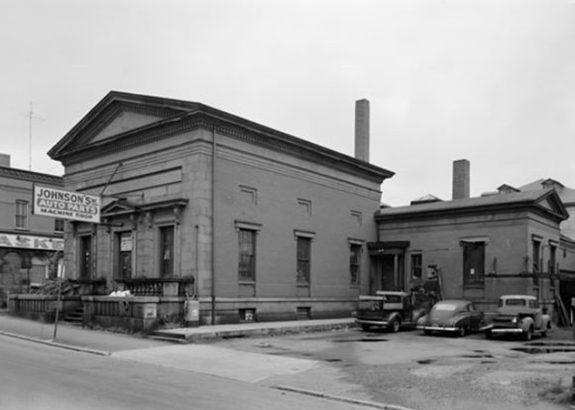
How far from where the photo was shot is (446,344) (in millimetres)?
21734

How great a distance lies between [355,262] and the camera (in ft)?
115

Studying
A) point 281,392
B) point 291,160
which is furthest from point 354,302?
point 281,392

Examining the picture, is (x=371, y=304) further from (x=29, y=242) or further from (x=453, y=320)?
(x=29, y=242)

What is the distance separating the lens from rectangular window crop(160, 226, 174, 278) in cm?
2612

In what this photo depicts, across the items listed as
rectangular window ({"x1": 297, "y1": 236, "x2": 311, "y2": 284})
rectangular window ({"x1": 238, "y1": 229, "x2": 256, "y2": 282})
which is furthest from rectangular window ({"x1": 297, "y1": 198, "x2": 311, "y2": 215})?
rectangular window ({"x1": 238, "y1": 229, "x2": 256, "y2": 282})

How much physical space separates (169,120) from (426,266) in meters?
16.9

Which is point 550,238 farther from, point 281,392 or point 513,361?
point 281,392

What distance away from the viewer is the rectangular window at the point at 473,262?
3203 centimetres

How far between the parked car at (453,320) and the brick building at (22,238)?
27130mm

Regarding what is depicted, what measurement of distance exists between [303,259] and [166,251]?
7589 millimetres

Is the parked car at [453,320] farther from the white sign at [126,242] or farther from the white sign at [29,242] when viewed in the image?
the white sign at [29,242]

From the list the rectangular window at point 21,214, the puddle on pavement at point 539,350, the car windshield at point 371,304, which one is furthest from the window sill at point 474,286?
the rectangular window at point 21,214

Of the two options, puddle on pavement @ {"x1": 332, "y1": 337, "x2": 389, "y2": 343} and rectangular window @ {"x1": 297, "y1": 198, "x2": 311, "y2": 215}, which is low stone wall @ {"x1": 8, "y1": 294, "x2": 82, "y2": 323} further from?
puddle on pavement @ {"x1": 332, "y1": 337, "x2": 389, "y2": 343}

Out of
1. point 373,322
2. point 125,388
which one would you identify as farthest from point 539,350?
point 125,388
